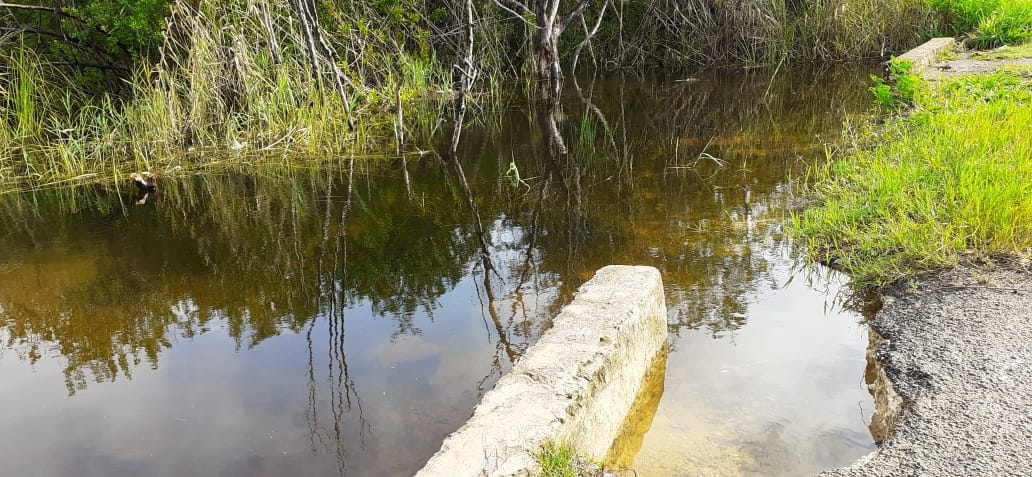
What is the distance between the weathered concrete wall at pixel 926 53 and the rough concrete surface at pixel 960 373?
6.06m

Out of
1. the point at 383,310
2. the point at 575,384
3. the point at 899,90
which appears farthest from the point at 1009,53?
the point at 575,384

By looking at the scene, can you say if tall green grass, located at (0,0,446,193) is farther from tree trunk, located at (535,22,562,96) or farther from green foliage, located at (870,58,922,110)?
green foliage, located at (870,58,922,110)

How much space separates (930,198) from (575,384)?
2558mm

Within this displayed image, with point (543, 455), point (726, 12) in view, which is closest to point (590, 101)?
point (726, 12)

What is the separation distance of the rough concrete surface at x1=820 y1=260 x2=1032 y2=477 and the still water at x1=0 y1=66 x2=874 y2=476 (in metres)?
0.22

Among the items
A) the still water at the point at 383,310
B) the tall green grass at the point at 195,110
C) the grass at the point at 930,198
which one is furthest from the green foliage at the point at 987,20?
the tall green grass at the point at 195,110

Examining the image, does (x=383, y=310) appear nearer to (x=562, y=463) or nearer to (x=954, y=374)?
(x=562, y=463)

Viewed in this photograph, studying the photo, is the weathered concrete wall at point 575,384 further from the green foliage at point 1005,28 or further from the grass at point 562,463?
the green foliage at point 1005,28

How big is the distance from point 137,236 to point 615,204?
3.16m

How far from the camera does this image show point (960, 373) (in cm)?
268

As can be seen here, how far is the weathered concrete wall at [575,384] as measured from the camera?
2146 mm

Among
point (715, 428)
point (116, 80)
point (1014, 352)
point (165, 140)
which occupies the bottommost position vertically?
point (715, 428)

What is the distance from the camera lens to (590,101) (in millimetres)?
10219

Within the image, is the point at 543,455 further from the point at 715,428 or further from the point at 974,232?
the point at 974,232
